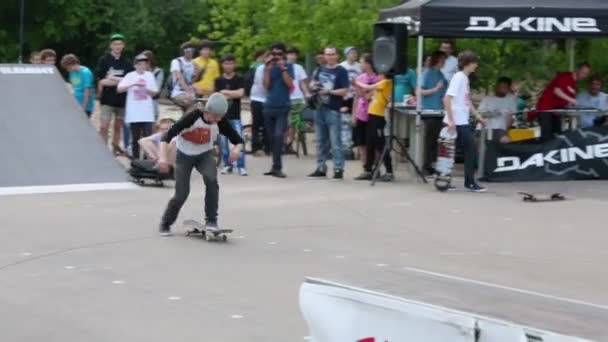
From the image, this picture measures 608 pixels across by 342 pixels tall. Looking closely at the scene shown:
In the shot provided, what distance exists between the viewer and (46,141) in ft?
57.4

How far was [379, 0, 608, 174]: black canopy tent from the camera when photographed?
1717 centimetres

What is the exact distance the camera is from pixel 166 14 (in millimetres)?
42750

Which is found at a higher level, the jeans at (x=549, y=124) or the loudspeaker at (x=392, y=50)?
the loudspeaker at (x=392, y=50)

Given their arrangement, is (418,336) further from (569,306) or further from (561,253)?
(561,253)

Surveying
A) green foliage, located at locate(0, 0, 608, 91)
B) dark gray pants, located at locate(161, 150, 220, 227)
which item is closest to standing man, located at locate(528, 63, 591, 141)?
green foliage, located at locate(0, 0, 608, 91)

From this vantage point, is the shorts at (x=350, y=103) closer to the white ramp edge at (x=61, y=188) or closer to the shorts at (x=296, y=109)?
the shorts at (x=296, y=109)

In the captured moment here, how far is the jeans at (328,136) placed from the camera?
1780 cm

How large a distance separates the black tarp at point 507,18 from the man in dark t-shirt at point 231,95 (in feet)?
8.65

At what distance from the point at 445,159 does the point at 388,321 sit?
11123mm

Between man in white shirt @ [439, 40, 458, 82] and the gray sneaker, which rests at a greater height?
man in white shirt @ [439, 40, 458, 82]

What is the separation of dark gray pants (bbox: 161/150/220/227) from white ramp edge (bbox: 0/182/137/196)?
3963mm

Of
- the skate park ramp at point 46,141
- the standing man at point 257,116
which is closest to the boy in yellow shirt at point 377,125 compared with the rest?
the standing man at point 257,116

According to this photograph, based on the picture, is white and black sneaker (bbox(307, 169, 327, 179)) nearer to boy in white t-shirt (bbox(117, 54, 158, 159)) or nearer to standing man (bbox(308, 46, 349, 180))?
standing man (bbox(308, 46, 349, 180))

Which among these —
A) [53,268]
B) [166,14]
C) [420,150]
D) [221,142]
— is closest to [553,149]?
[420,150]
